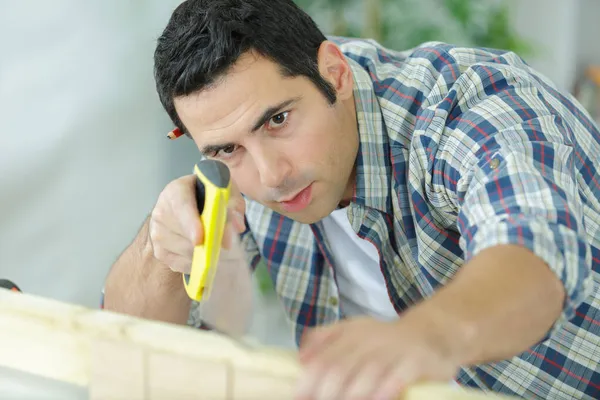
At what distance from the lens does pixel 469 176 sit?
1.01 m

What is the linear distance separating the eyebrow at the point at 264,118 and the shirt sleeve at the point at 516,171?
248 mm

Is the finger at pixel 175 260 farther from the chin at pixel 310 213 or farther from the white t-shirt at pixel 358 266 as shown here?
the white t-shirt at pixel 358 266

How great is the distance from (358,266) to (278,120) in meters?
0.43

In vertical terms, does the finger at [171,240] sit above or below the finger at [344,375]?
below

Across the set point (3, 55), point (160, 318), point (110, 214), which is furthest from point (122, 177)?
point (160, 318)

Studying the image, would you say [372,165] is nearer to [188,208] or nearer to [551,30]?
[188,208]

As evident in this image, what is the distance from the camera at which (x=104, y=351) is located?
0.76 metres

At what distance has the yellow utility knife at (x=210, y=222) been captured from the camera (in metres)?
0.92

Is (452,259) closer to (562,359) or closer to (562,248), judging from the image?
(562,359)

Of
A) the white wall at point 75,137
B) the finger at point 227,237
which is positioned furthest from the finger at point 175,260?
the white wall at point 75,137

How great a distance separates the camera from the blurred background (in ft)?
6.57

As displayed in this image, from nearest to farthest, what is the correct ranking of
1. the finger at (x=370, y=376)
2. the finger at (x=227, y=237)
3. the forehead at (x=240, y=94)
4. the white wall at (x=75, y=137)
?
the finger at (x=370, y=376) < the finger at (x=227, y=237) < the forehead at (x=240, y=94) < the white wall at (x=75, y=137)

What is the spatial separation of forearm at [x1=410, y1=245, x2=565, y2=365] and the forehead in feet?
1.59

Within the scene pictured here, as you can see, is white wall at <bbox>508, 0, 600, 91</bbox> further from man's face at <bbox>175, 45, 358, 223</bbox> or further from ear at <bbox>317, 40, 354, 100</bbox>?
man's face at <bbox>175, 45, 358, 223</bbox>
